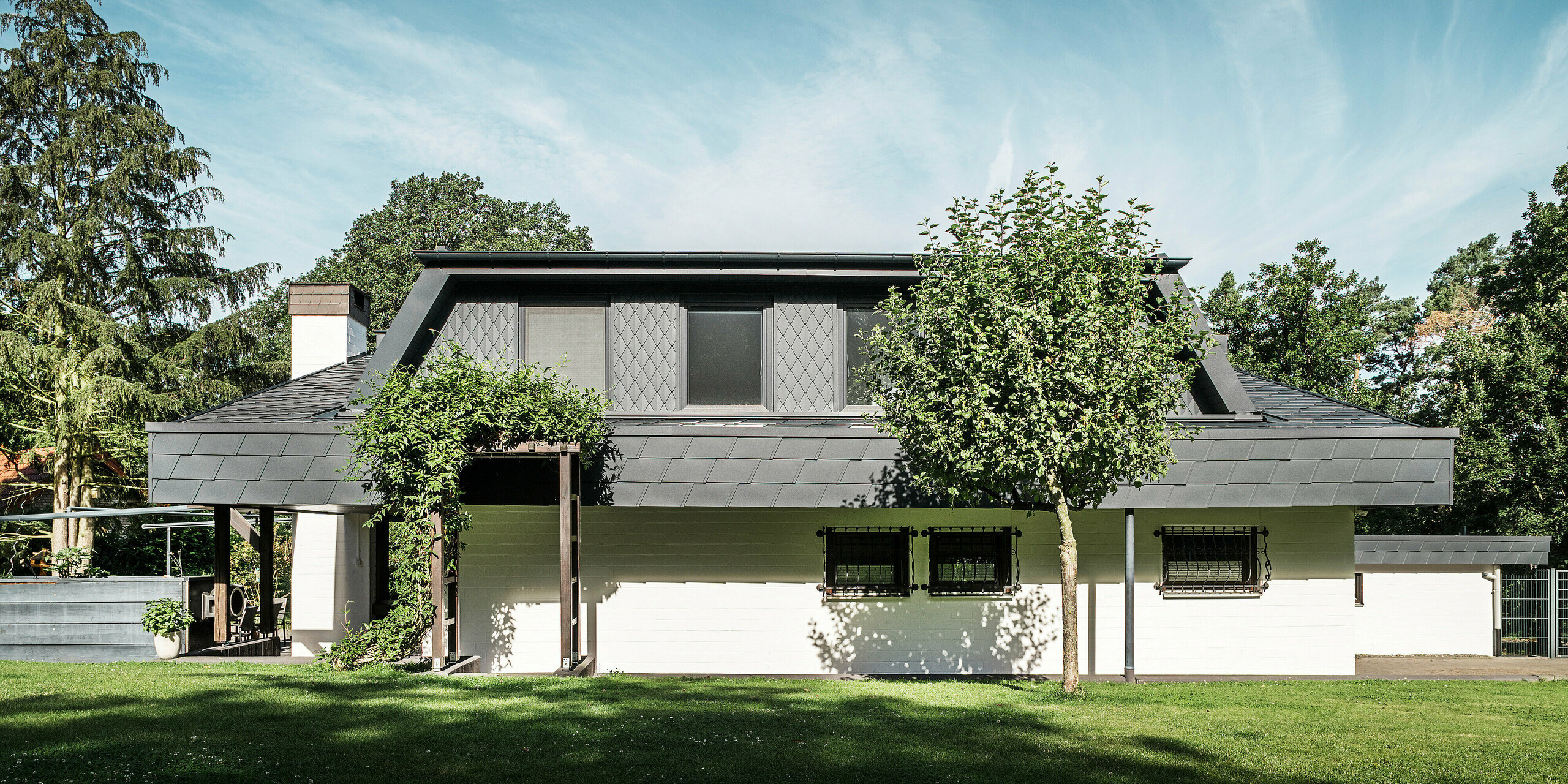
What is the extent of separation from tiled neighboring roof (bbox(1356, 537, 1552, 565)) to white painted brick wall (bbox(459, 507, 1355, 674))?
14.9ft

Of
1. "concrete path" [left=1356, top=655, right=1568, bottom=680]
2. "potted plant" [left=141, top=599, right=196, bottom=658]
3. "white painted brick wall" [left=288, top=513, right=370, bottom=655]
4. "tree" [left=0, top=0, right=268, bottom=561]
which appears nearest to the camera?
"potted plant" [left=141, top=599, right=196, bottom=658]

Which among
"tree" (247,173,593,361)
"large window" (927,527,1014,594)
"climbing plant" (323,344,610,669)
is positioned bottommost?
"large window" (927,527,1014,594)

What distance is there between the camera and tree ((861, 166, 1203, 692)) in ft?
22.9

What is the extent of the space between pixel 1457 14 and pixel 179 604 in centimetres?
1962

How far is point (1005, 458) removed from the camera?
23.0 feet

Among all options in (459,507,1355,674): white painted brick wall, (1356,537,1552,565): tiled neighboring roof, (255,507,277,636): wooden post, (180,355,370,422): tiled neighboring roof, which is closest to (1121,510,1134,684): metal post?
(459,507,1355,674): white painted brick wall

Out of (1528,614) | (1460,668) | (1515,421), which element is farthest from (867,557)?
(1515,421)

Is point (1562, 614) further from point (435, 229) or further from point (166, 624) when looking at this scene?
point (435, 229)

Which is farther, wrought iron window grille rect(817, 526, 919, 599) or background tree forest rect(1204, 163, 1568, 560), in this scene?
background tree forest rect(1204, 163, 1568, 560)

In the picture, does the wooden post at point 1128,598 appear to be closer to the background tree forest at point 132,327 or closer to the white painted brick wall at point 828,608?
the white painted brick wall at point 828,608

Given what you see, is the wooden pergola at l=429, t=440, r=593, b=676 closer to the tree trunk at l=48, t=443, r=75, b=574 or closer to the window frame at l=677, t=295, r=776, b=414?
the window frame at l=677, t=295, r=776, b=414

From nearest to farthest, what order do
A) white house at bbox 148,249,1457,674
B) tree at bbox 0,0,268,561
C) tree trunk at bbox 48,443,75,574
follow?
white house at bbox 148,249,1457,674, tree trunk at bbox 48,443,75,574, tree at bbox 0,0,268,561

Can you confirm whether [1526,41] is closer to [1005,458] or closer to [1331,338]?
[1331,338]

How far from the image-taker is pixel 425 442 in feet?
24.4
